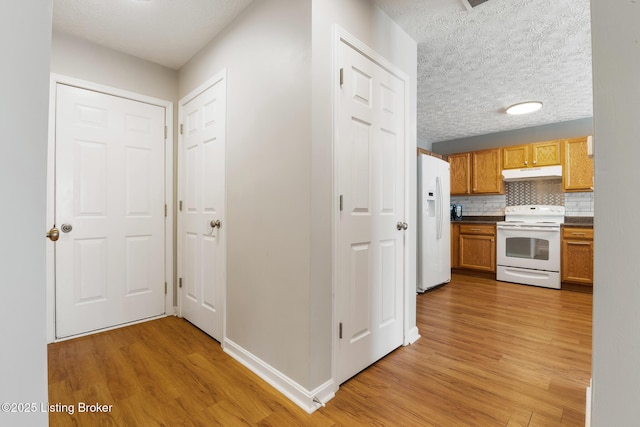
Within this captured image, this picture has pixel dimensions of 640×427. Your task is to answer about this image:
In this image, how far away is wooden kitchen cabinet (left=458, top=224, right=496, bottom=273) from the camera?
4.55m

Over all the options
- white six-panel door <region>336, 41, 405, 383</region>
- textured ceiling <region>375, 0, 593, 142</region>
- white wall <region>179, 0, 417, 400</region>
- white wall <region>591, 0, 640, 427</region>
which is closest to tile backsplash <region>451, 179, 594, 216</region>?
textured ceiling <region>375, 0, 593, 142</region>

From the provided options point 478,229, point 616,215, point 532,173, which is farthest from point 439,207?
point 616,215

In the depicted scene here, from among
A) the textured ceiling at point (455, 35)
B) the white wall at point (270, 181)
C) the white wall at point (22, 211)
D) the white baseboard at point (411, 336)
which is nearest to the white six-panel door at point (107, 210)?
the textured ceiling at point (455, 35)

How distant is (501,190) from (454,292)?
2.16 metres

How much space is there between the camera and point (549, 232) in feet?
13.0

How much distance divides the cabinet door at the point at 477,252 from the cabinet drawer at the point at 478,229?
0.21 ft

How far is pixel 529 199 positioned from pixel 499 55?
3.13 meters

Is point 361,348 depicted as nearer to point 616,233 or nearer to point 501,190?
point 616,233

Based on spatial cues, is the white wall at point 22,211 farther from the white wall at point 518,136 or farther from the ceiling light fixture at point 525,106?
the white wall at point 518,136

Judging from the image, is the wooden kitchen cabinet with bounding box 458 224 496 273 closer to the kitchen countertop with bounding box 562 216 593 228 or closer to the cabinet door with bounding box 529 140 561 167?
the kitchen countertop with bounding box 562 216 593 228

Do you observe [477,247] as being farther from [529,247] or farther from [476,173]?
[476,173]

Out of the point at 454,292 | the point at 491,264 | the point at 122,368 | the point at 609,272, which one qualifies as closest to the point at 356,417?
the point at 609,272

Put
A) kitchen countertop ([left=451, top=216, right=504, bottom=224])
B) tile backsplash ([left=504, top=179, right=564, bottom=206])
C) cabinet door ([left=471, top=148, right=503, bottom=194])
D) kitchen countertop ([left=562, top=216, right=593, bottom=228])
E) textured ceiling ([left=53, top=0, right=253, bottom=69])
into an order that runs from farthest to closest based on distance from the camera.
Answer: kitchen countertop ([left=451, top=216, right=504, bottom=224]), cabinet door ([left=471, top=148, right=503, bottom=194]), tile backsplash ([left=504, top=179, right=564, bottom=206]), kitchen countertop ([left=562, top=216, right=593, bottom=228]), textured ceiling ([left=53, top=0, right=253, bottom=69])

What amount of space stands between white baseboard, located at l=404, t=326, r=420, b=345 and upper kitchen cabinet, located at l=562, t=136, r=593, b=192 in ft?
11.9
